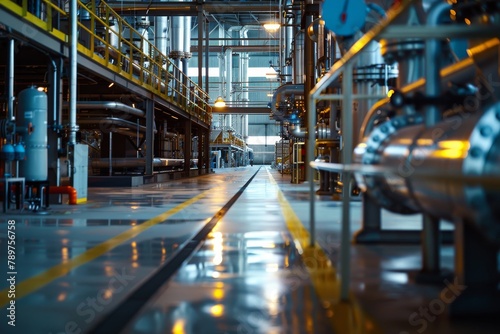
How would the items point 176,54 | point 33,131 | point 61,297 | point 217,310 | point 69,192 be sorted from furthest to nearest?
point 176,54
point 69,192
point 33,131
point 61,297
point 217,310

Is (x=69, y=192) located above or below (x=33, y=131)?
below

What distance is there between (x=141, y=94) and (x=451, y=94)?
41.7 ft

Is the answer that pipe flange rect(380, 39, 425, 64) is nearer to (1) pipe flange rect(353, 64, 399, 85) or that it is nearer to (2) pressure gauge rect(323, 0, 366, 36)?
(2) pressure gauge rect(323, 0, 366, 36)

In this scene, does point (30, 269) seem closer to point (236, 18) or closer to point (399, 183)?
point (399, 183)

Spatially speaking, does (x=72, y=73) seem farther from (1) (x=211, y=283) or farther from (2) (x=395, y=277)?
(2) (x=395, y=277)

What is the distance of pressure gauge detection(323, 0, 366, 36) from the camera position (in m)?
6.38

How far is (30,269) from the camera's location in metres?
4.08

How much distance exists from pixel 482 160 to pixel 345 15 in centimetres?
449

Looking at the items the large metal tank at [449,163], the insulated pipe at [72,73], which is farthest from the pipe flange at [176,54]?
the large metal tank at [449,163]

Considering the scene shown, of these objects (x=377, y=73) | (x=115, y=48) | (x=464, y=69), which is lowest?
(x=464, y=69)

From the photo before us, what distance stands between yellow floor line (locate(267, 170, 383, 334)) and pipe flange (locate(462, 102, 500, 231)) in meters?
0.72

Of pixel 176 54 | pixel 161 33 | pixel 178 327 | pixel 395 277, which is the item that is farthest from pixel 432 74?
pixel 176 54

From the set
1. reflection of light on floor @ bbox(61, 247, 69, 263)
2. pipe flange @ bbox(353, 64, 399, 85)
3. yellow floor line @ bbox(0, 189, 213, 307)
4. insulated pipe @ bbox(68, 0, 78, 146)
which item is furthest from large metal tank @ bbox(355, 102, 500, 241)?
insulated pipe @ bbox(68, 0, 78, 146)

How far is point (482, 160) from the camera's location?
2.37 m
